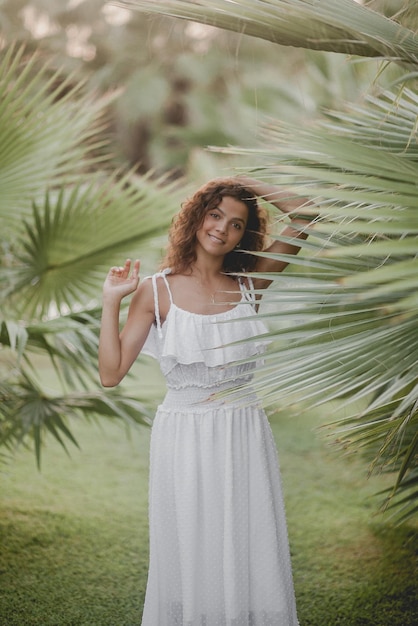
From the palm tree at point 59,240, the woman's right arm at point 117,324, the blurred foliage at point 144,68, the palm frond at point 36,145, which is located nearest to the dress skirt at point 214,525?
the woman's right arm at point 117,324

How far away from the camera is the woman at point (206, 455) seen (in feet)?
7.77

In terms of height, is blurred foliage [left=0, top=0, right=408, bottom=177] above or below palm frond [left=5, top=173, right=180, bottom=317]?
above

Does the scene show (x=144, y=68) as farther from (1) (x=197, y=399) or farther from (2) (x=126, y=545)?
(1) (x=197, y=399)

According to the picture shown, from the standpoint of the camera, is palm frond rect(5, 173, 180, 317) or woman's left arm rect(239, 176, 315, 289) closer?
woman's left arm rect(239, 176, 315, 289)

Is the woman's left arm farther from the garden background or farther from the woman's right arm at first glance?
the woman's right arm

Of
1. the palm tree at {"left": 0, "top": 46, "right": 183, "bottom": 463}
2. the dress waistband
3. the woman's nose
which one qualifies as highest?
the palm tree at {"left": 0, "top": 46, "right": 183, "bottom": 463}

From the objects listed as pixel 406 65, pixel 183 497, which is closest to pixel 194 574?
pixel 183 497

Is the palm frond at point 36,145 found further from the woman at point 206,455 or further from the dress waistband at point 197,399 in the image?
the dress waistband at point 197,399

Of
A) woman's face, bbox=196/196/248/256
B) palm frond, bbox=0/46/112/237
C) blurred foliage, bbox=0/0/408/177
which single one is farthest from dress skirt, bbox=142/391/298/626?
blurred foliage, bbox=0/0/408/177

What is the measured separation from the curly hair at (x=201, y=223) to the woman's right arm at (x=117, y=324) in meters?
0.19

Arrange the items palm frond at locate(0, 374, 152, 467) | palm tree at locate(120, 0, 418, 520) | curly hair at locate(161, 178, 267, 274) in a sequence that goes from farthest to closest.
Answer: palm frond at locate(0, 374, 152, 467), curly hair at locate(161, 178, 267, 274), palm tree at locate(120, 0, 418, 520)

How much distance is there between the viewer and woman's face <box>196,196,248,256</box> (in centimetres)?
246

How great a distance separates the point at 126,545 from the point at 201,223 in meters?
2.33

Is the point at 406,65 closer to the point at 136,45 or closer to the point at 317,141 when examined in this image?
the point at 317,141
